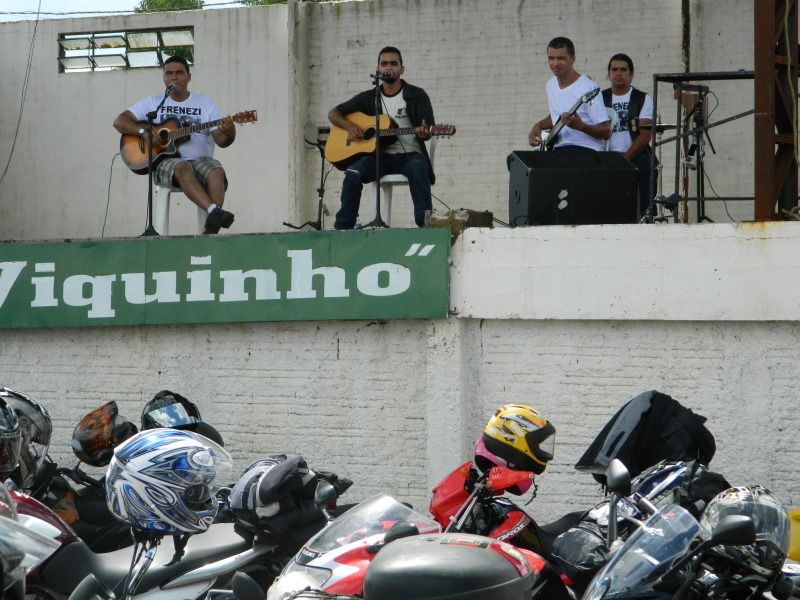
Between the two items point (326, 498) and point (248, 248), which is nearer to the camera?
point (326, 498)

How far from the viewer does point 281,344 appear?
30.6ft

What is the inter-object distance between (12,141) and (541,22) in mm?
6558

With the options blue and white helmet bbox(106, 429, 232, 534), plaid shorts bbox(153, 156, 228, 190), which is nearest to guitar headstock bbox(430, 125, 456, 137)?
plaid shorts bbox(153, 156, 228, 190)

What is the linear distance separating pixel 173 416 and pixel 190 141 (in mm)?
3212

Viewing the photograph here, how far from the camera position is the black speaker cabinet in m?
8.66

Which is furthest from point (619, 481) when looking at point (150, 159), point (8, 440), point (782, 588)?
point (150, 159)

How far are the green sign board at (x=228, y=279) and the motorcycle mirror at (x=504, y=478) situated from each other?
2.71 meters

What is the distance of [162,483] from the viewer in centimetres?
544

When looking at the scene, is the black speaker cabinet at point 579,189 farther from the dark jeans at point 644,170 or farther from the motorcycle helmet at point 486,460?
the motorcycle helmet at point 486,460

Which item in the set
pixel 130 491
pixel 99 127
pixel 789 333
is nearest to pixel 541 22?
pixel 99 127

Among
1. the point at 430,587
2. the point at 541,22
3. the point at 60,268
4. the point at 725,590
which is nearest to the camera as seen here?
the point at 430,587

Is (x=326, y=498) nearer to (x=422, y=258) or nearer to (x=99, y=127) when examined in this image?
(x=422, y=258)

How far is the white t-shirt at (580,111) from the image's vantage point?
376 inches

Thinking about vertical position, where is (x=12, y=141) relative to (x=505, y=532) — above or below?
above
